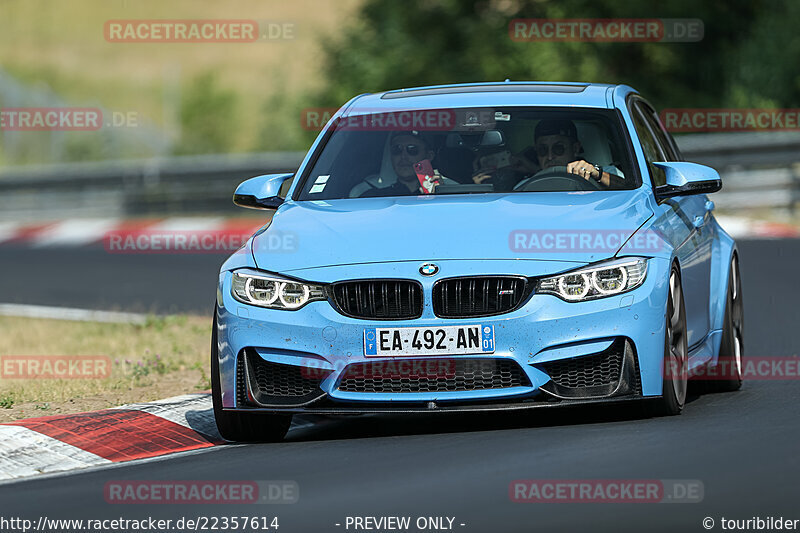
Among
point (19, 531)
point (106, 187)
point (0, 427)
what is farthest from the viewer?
point (106, 187)

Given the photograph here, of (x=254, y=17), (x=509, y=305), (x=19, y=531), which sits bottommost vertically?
(x=254, y=17)

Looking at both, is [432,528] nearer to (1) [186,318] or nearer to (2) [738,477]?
(2) [738,477]

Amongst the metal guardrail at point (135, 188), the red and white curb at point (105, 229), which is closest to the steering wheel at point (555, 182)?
the metal guardrail at point (135, 188)

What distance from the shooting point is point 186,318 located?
1415 centimetres

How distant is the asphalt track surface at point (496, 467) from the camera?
5805 mm

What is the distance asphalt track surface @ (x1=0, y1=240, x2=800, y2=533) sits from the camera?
19.0 ft

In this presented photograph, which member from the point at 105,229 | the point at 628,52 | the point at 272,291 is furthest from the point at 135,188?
the point at 272,291

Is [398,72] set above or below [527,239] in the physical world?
below

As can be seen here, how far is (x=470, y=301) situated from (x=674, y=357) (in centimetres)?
104

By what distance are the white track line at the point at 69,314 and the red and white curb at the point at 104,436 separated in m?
5.67

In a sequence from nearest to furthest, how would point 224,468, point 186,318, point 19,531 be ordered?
point 19,531
point 224,468
point 186,318

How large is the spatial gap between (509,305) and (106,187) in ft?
68.6

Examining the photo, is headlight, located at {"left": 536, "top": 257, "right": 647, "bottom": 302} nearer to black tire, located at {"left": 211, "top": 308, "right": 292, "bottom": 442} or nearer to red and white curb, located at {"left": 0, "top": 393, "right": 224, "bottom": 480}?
black tire, located at {"left": 211, "top": 308, "right": 292, "bottom": 442}

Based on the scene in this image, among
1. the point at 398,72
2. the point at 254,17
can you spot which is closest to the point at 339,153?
the point at 398,72
